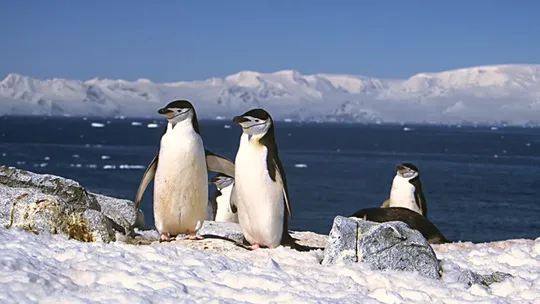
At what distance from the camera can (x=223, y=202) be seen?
464 inches

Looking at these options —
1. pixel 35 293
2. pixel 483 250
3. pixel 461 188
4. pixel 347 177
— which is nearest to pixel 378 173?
pixel 347 177

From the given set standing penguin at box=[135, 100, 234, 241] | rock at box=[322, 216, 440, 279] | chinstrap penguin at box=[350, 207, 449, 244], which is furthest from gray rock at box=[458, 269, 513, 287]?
chinstrap penguin at box=[350, 207, 449, 244]

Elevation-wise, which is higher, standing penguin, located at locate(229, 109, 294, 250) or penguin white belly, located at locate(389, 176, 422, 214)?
standing penguin, located at locate(229, 109, 294, 250)

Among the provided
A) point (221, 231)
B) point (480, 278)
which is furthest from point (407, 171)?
point (480, 278)

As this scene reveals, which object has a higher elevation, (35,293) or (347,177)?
(35,293)

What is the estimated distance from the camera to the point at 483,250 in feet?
23.4

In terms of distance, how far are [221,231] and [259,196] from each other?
1322 mm

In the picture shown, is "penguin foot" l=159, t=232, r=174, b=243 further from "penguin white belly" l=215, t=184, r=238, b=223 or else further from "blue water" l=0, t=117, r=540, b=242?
"blue water" l=0, t=117, r=540, b=242

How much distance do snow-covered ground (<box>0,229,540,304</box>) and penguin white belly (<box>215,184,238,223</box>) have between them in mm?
5379

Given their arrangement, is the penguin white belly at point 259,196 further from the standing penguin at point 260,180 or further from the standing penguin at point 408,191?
the standing penguin at point 408,191

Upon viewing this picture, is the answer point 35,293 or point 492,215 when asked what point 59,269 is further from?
point 492,215

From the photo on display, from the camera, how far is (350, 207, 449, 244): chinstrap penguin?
10.2m

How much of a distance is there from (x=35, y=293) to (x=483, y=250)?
4433mm

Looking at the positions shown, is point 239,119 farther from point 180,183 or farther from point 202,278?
point 202,278
